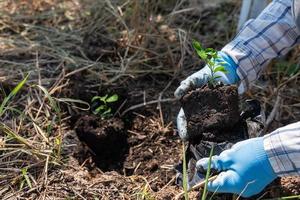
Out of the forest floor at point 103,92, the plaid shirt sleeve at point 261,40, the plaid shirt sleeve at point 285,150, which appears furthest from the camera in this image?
the plaid shirt sleeve at point 261,40

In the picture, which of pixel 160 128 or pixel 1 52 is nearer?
pixel 160 128

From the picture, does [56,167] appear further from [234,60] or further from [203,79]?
[234,60]

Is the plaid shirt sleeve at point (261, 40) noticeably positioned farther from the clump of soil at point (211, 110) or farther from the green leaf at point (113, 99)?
the green leaf at point (113, 99)

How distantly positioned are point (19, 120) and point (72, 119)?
21cm

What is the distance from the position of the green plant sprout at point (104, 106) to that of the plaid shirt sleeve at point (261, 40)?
463mm

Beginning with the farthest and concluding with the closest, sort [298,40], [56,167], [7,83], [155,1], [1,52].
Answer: [155,1] < [1,52] < [7,83] < [298,40] < [56,167]

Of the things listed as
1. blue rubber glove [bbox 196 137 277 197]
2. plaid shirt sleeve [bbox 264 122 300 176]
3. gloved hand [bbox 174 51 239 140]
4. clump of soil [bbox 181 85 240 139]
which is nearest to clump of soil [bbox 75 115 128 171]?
gloved hand [bbox 174 51 239 140]

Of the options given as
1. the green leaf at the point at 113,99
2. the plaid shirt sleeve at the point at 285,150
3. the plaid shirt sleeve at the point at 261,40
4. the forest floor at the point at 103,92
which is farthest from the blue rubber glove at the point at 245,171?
the green leaf at the point at 113,99

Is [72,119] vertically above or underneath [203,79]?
underneath

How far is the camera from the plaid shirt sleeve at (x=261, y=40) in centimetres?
203

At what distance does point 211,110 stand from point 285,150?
0.97 feet

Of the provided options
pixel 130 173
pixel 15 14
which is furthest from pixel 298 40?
pixel 15 14

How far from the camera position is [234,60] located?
6.61 feet

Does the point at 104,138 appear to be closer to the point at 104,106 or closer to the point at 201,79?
the point at 104,106
